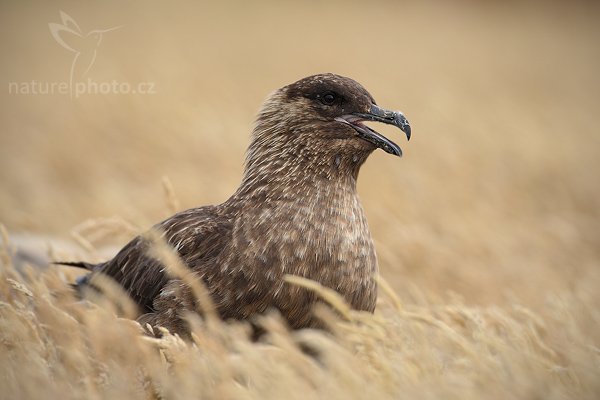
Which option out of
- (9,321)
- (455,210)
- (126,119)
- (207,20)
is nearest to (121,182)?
(126,119)

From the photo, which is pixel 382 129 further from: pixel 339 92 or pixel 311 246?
pixel 311 246

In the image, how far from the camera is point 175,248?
11.3 ft

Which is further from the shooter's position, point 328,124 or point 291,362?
point 328,124

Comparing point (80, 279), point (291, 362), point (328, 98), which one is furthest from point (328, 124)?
point (80, 279)

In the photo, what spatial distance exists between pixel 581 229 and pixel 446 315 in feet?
11.6

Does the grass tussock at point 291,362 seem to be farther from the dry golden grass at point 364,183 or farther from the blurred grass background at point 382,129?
the blurred grass background at point 382,129

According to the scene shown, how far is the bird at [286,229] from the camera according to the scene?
3.15m

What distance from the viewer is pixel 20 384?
8.63 feet

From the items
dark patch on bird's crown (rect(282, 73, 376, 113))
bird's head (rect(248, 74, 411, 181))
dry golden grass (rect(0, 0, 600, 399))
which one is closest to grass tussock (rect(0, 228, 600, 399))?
dry golden grass (rect(0, 0, 600, 399))

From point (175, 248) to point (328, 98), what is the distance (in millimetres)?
997

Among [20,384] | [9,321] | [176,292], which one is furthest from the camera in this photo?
[176,292]

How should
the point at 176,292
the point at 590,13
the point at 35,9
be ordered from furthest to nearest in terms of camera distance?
the point at 590,13 < the point at 35,9 < the point at 176,292

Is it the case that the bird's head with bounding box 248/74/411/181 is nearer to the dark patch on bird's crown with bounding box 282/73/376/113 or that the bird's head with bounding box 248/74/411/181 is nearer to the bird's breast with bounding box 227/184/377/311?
the dark patch on bird's crown with bounding box 282/73/376/113

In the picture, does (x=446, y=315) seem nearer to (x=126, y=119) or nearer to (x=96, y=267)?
(x=96, y=267)
